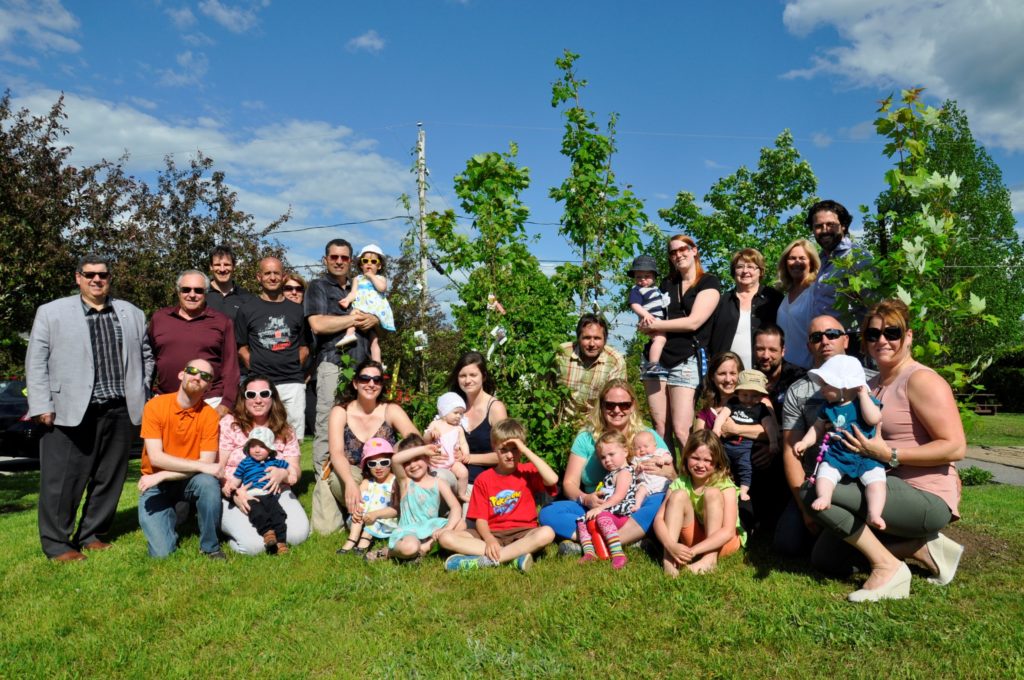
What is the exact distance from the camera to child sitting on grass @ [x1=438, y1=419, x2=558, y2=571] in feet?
15.2

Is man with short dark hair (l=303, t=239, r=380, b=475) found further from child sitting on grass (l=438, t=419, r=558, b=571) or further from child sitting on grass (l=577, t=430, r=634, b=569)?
child sitting on grass (l=577, t=430, r=634, b=569)

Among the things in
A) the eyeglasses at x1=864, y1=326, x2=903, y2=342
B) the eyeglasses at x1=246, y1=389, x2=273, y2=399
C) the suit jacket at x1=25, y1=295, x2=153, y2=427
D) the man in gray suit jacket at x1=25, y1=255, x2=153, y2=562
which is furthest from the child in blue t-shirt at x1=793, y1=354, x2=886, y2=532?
the suit jacket at x1=25, y1=295, x2=153, y2=427

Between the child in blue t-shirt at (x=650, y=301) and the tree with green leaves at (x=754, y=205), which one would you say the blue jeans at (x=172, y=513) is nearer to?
the child in blue t-shirt at (x=650, y=301)

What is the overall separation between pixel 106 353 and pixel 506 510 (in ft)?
10.9

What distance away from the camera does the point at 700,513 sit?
4.43 metres

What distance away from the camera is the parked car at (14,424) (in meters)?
14.3

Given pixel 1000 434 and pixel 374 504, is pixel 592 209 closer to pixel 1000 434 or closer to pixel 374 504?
pixel 374 504

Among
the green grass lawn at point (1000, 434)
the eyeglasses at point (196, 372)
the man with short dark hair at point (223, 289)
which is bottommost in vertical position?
the green grass lawn at point (1000, 434)

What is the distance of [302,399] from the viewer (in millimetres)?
6293

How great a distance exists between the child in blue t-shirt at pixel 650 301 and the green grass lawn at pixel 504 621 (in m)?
1.71

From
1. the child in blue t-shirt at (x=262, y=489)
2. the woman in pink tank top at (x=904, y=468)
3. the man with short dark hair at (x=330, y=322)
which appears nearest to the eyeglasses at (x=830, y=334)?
the woman in pink tank top at (x=904, y=468)

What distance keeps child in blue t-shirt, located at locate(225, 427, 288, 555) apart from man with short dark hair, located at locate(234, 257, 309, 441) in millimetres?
736

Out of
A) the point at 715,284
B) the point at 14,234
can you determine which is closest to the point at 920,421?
the point at 715,284

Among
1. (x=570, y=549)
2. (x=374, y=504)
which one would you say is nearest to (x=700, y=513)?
(x=570, y=549)
